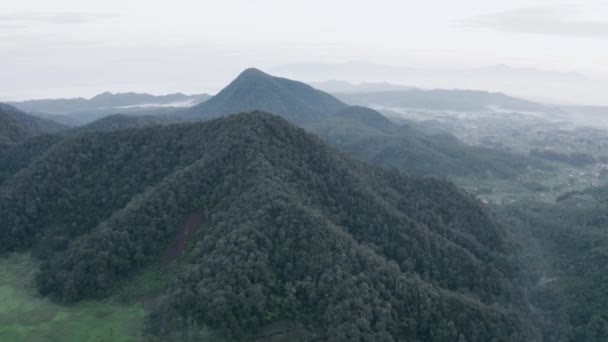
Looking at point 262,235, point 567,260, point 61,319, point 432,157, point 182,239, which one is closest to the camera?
point 61,319

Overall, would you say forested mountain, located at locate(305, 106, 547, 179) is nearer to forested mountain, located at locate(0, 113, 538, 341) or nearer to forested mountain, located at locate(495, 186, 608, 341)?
forested mountain, located at locate(495, 186, 608, 341)

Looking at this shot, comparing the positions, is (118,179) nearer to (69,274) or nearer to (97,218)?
(97,218)

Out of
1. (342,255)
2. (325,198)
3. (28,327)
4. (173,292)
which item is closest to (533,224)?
(325,198)

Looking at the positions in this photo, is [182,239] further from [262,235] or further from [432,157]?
[432,157]

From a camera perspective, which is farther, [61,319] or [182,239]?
[182,239]

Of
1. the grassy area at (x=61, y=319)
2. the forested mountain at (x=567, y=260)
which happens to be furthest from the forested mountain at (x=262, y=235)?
the forested mountain at (x=567, y=260)

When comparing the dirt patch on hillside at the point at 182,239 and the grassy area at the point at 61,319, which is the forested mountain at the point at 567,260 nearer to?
the dirt patch on hillside at the point at 182,239

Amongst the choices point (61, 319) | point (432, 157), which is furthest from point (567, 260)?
point (61, 319)

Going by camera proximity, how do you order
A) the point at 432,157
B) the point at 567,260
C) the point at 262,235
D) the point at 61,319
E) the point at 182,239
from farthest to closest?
the point at 432,157
the point at 567,260
the point at 182,239
the point at 262,235
the point at 61,319
